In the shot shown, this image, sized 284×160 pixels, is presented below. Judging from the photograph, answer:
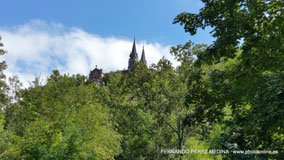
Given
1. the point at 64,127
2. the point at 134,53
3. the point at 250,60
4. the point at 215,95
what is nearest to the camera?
the point at 250,60

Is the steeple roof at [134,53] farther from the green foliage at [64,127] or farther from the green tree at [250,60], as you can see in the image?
the green tree at [250,60]

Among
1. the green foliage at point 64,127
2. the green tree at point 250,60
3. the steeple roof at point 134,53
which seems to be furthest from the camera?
the steeple roof at point 134,53

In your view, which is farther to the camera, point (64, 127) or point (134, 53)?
point (134, 53)

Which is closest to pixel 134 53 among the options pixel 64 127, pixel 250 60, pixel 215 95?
pixel 64 127

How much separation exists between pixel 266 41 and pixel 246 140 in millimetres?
2697

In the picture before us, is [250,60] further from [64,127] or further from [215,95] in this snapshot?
[64,127]

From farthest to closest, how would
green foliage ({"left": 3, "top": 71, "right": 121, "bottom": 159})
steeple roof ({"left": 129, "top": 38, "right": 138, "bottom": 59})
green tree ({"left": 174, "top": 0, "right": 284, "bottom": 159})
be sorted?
steeple roof ({"left": 129, "top": 38, "right": 138, "bottom": 59})
green foliage ({"left": 3, "top": 71, "right": 121, "bottom": 159})
green tree ({"left": 174, "top": 0, "right": 284, "bottom": 159})

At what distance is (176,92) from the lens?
14.8 metres

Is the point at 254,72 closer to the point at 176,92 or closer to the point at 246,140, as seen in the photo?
the point at 246,140

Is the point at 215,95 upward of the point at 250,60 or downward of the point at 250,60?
downward

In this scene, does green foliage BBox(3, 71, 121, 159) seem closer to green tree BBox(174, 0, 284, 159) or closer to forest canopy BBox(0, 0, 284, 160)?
forest canopy BBox(0, 0, 284, 160)

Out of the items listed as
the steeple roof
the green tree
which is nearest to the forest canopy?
the green tree

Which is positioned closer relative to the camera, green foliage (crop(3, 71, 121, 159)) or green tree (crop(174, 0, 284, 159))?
green tree (crop(174, 0, 284, 159))

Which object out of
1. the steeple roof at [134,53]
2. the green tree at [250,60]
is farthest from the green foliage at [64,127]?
the steeple roof at [134,53]
